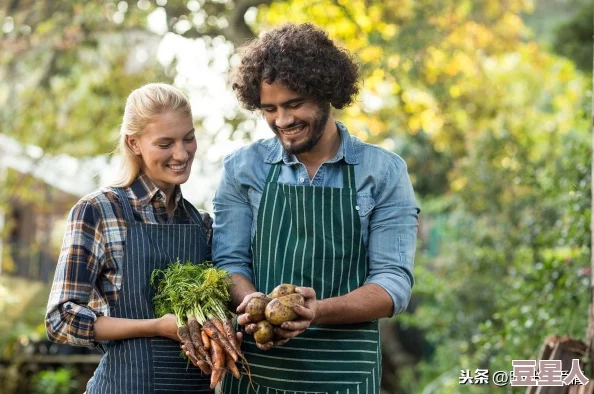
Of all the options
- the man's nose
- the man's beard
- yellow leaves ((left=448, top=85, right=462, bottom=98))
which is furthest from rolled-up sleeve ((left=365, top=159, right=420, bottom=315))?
yellow leaves ((left=448, top=85, right=462, bottom=98))

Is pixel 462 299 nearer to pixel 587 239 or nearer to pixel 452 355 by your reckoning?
pixel 452 355

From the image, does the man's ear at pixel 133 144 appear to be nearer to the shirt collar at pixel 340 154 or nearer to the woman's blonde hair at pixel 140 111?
the woman's blonde hair at pixel 140 111

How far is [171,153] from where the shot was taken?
326 centimetres

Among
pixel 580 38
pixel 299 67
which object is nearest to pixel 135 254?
pixel 299 67

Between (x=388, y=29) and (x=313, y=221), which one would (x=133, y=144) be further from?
(x=388, y=29)

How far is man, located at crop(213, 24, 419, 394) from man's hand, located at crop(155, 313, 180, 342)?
24 centimetres

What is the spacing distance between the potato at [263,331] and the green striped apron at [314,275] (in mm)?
371

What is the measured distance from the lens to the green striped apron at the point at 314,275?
326 centimetres

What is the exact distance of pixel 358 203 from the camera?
10.9 feet

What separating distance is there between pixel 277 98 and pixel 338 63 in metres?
0.30

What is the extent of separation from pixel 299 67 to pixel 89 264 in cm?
94

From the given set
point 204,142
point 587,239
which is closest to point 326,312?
point 587,239

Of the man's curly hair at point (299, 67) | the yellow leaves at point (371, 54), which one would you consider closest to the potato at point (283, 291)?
the man's curly hair at point (299, 67)

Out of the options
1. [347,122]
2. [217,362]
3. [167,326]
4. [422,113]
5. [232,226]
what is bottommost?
[217,362]
